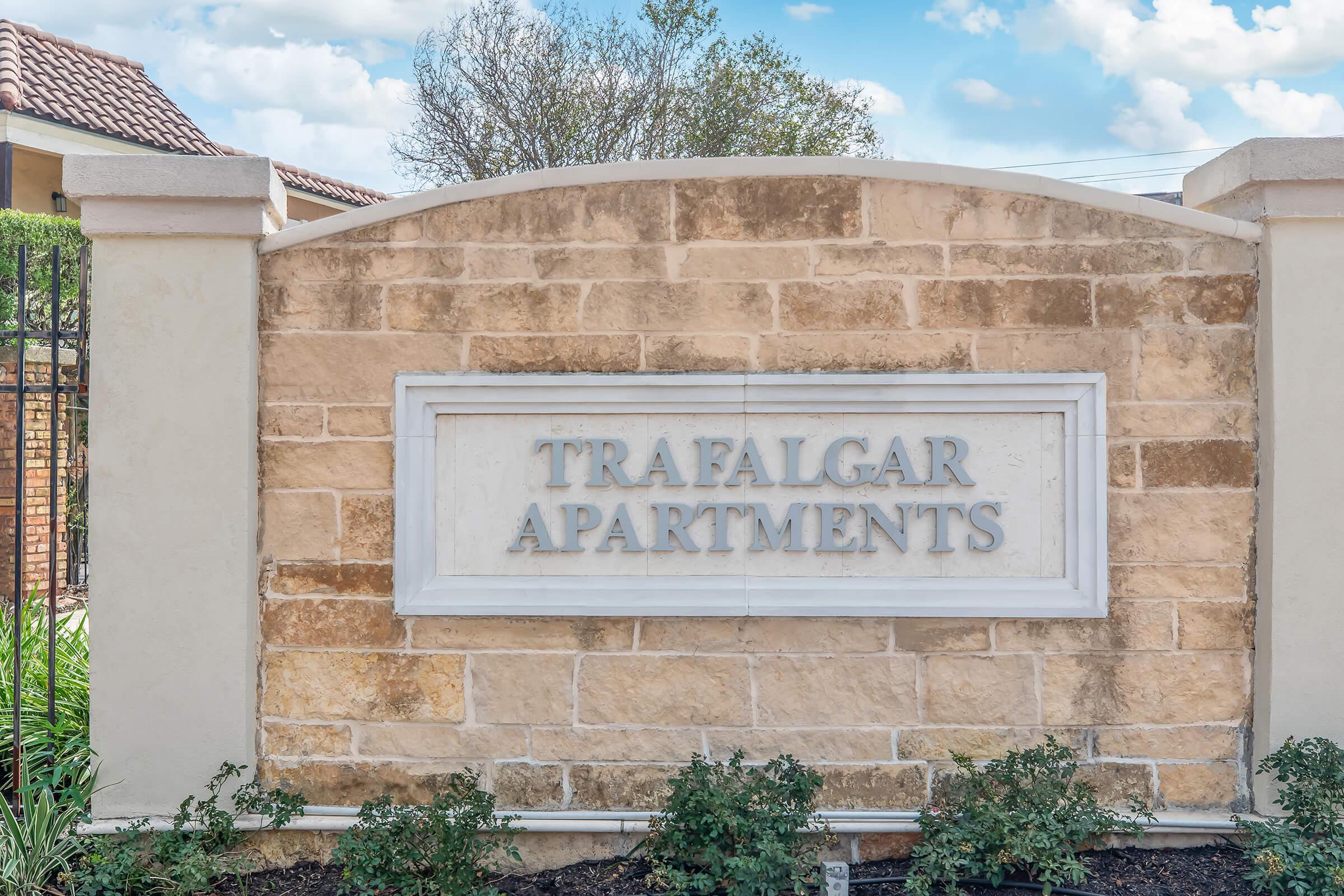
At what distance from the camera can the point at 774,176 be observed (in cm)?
372

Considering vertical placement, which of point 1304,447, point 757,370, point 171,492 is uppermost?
point 757,370

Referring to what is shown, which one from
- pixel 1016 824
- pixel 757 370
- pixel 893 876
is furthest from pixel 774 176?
pixel 893 876

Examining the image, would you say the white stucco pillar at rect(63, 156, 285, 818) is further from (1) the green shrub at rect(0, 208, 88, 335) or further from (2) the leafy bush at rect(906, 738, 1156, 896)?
(1) the green shrub at rect(0, 208, 88, 335)

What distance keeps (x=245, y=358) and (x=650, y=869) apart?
243 centimetres

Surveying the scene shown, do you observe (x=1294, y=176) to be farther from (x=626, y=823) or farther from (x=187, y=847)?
(x=187, y=847)

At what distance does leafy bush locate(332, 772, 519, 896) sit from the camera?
10.9 ft

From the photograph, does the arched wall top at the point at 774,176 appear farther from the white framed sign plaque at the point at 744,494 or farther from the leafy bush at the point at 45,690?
the leafy bush at the point at 45,690

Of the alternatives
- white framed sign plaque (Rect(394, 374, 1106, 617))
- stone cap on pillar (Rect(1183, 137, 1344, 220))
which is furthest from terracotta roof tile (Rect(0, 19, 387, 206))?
stone cap on pillar (Rect(1183, 137, 1344, 220))

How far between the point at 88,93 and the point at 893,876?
15.5m

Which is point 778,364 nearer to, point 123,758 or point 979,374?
point 979,374

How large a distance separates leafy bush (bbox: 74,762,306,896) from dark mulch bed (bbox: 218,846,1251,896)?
0.15 metres

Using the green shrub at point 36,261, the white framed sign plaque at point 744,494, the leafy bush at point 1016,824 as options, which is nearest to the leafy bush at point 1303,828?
the leafy bush at point 1016,824

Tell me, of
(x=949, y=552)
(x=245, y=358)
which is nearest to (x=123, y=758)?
(x=245, y=358)

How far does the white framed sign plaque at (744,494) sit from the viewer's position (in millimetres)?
3684
